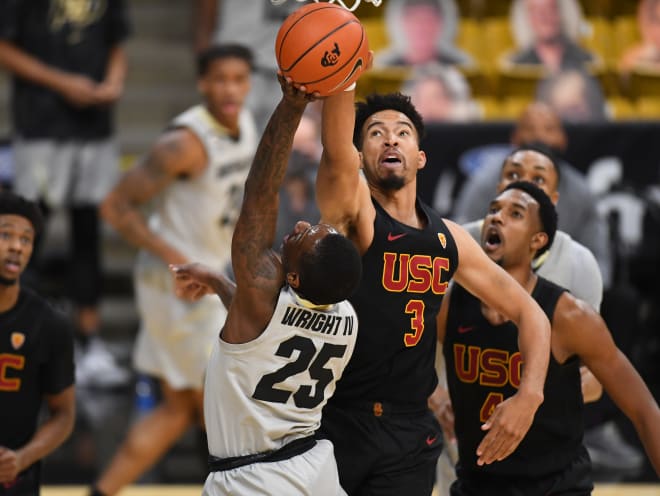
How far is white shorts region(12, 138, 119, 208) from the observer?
8.19 meters

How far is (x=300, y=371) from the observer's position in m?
3.77

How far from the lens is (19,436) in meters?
4.54

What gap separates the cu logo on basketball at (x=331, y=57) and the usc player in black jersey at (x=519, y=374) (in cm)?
114

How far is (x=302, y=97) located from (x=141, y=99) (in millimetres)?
6718

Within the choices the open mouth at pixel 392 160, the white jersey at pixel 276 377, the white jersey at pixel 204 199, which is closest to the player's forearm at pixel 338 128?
the open mouth at pixel 392 160

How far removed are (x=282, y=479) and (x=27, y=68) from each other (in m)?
5.12

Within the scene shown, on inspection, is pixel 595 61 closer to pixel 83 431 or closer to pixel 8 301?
pixel 83 431

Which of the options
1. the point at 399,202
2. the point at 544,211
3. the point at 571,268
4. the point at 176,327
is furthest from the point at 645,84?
the point at 399,202

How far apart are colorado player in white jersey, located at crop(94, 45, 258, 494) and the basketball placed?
2504 millimetres

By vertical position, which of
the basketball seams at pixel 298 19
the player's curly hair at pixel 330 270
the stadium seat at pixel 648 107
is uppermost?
the basketball seams at pixel 298 19

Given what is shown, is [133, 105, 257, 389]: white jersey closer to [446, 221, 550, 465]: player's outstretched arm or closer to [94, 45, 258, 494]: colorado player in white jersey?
[94, 45, 258, 494]: colorado player in white jersey

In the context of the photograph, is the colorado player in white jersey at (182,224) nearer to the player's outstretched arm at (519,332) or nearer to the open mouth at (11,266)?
the open mouth at (11,266)

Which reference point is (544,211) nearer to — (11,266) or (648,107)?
(11,266)

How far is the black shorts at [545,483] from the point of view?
169 inches
